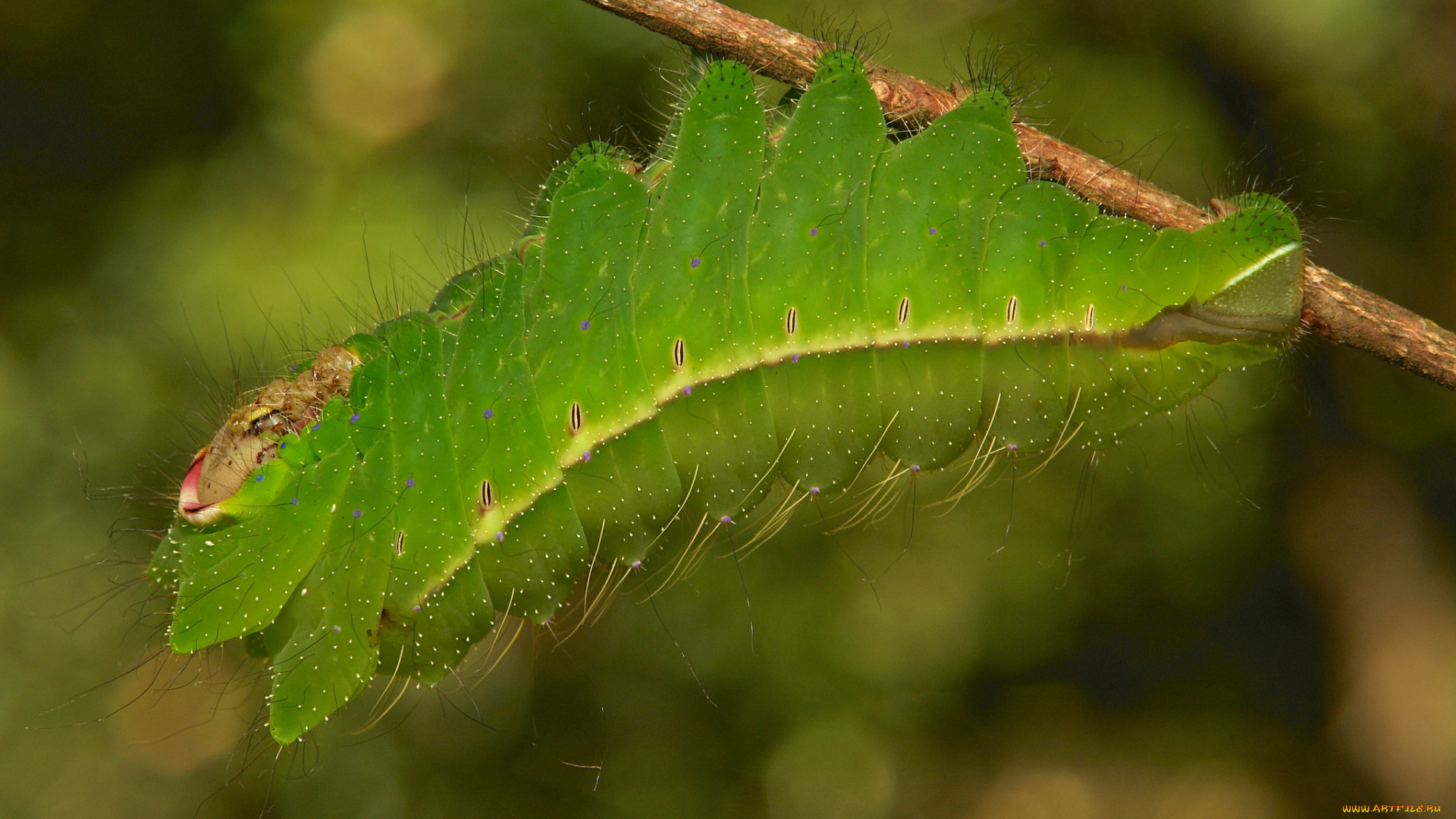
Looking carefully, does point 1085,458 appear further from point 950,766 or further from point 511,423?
point 511,423

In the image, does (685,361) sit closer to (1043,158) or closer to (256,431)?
(256,431)

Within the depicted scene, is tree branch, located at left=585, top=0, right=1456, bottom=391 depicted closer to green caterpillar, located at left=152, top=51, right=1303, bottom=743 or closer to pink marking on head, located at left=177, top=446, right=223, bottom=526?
green caterpillar, located at left=152, top=51, right=1303, bottom=743

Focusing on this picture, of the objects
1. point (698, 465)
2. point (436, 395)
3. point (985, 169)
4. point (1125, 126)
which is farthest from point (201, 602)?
point (1125, 126)

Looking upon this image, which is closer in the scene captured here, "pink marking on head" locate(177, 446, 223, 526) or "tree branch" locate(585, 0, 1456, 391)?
"pink marking on head" locate(177, 446, 223, 526)

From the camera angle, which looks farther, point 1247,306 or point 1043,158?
point 1043,158

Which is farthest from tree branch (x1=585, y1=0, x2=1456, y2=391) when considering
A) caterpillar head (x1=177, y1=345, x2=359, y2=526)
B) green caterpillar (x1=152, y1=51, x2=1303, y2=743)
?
caterpillar head (x1=177, y1=345, x2=359, y2=526)

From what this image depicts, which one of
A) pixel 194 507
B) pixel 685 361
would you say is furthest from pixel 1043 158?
pixel 194 507
